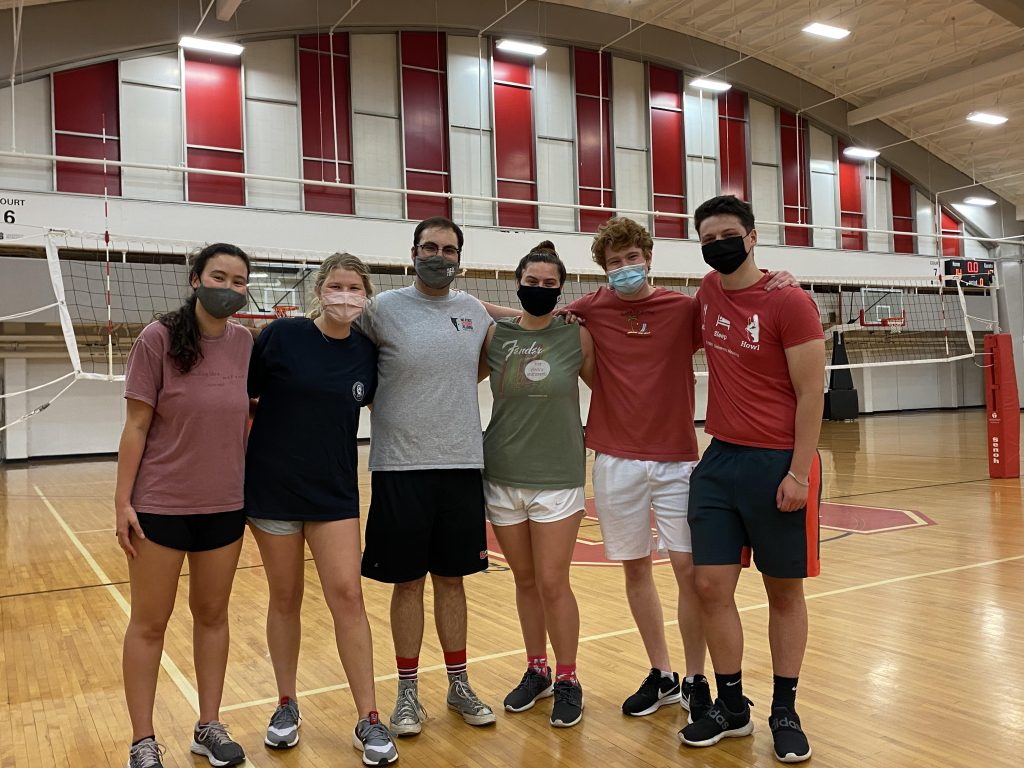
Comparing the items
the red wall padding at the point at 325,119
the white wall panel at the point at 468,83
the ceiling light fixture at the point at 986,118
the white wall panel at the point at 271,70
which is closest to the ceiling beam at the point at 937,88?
the ceiling light fixture at the point at 986,118

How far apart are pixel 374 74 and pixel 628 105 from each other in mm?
5796

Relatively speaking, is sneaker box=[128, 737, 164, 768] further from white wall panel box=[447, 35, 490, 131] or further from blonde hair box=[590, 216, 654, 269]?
white wall panel box=[447, 35, 490, 131]

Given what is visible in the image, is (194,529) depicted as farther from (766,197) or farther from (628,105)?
(766,197)

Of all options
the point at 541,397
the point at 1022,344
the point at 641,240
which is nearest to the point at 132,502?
the point at 541,397

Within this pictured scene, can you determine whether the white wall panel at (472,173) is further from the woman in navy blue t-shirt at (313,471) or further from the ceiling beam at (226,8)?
the woman in navy blue t-shirt at (313,471)

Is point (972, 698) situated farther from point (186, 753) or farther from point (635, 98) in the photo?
point (635, 98)

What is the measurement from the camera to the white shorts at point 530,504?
3.12 meters

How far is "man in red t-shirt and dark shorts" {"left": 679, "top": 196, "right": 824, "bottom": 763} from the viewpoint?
8.95ft

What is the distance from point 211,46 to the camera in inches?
581

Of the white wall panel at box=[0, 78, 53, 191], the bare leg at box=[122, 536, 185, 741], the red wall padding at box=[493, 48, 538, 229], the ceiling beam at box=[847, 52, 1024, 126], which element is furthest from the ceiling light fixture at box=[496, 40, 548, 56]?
the bare leg at box=[122, 536, 185, 741]

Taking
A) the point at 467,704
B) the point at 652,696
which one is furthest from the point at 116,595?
the point at 652,696

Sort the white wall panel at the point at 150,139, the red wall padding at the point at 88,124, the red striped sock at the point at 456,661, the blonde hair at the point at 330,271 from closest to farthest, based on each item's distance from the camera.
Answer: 1. the blonde hair at the point at 330,271
2. the red striped sock at the point at 456,661
3. the red wall padding at the point at 88,124
4. the white wall panel at the point at 150,139

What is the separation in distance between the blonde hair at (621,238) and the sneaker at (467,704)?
67.4 inches

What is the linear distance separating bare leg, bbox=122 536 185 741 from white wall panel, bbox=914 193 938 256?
24.0 metres
